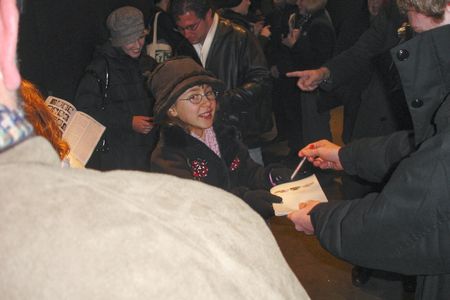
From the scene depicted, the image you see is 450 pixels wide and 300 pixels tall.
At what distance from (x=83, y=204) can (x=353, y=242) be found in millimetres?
1438

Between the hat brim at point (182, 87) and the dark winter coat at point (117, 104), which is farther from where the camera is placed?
the dark winter coat at point (117, 104)

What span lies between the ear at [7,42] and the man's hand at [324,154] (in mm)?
2253

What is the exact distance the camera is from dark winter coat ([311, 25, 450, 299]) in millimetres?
1708

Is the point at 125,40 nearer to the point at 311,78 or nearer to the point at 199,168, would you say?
the point at 311,78

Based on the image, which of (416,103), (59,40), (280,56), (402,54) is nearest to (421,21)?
(402,54)

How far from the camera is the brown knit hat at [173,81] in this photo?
9.70ft

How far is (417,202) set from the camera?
174cm

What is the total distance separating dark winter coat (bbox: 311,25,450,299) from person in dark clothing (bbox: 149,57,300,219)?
72 cm

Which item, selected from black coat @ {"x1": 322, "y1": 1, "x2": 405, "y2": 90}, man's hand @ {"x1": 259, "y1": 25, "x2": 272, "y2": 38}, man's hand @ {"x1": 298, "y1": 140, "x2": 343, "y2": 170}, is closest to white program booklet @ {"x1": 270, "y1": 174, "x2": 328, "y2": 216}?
man's hand @ {"x1": 298, "y1": 140, "x2": 343, "y2": 170}

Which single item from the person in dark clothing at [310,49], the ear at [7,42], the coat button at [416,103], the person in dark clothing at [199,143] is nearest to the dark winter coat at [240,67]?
the person in dark clothing at [199,143]

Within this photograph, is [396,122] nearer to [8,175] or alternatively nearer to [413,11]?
[413,11]

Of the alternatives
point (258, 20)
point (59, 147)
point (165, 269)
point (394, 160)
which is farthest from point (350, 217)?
point (258, 20)

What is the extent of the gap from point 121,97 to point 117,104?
59 mm

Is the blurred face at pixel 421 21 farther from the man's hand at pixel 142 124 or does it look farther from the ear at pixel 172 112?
the man's hand at pixel 142 124
